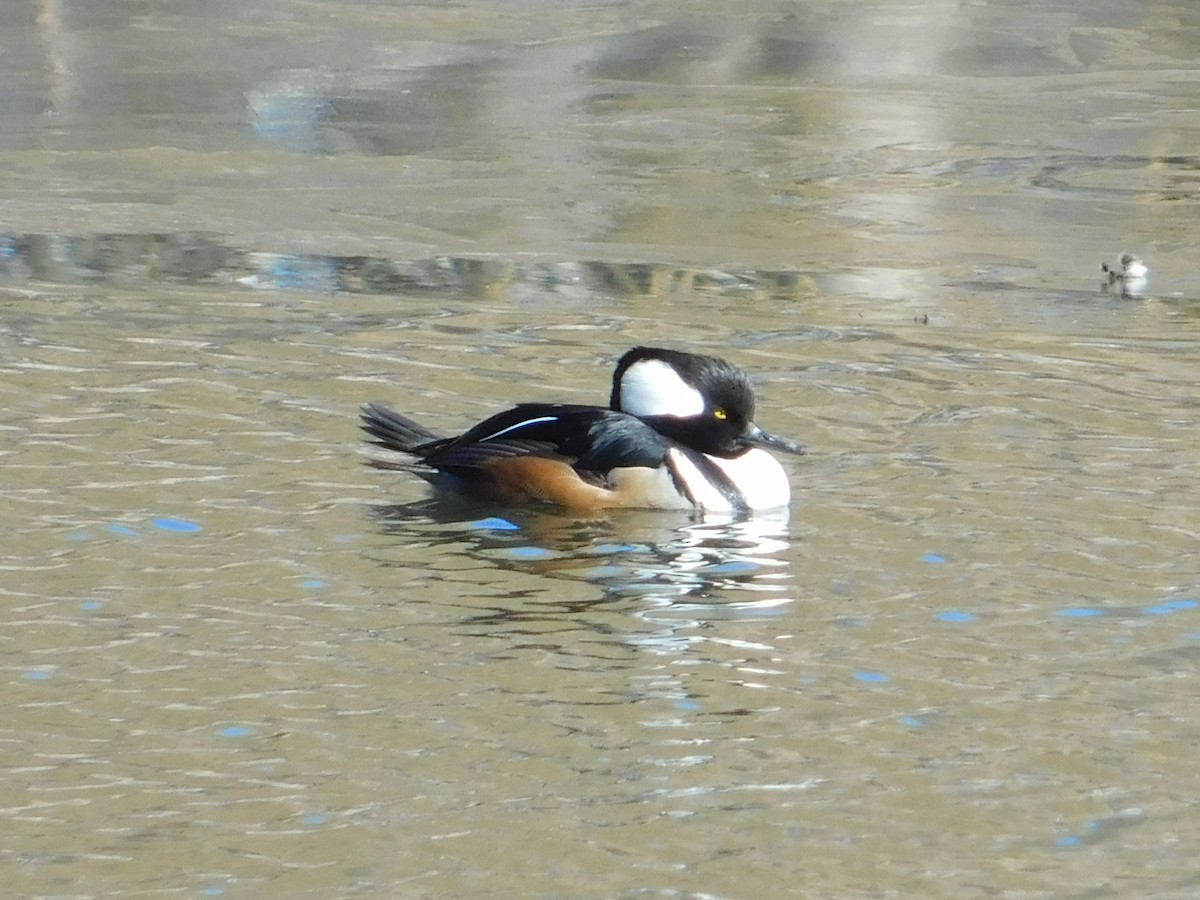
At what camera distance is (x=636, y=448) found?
6.95 meters

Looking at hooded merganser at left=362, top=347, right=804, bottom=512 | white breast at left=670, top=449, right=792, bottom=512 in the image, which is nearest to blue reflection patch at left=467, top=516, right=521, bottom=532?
hooded merganser at left=362, top=347, right=804, bottom=512

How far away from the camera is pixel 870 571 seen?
632 centimetres

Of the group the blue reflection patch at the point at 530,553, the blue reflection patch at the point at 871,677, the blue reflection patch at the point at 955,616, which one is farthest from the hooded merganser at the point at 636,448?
the blue reflection patch at the point at 871,677

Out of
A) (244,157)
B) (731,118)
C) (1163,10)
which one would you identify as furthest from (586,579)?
(1163,10)

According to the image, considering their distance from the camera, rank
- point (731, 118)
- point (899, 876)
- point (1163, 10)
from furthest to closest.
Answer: point (1163, 10) < point (731, 118) < point (899, 876)

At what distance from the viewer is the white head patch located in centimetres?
718

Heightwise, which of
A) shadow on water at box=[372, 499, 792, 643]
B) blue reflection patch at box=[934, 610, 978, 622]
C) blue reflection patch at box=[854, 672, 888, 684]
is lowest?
blue reflection patch at box=[854, 672, 888, 684]

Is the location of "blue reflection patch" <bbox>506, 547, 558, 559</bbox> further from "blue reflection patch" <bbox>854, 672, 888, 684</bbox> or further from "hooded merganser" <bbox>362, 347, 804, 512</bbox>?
"blue reflection patch" <bbox>854, 672, 888, 684</bbox>

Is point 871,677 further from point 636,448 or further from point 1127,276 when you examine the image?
point 1127,276

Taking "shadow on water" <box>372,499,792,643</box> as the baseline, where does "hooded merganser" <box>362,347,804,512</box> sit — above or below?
above

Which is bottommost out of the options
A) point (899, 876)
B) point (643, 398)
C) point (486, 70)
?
point (899, 876)

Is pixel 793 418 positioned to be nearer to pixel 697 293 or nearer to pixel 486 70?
pixel 697 293

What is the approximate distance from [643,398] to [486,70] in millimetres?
10206

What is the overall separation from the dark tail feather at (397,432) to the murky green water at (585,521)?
0.15m
